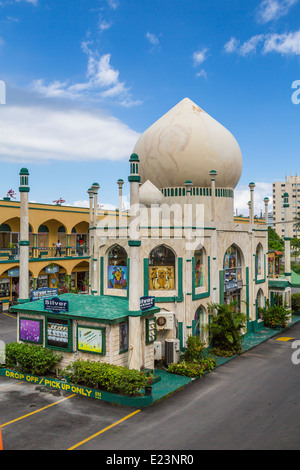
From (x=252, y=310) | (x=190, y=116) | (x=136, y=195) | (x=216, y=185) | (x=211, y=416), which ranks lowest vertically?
(x=211, y=416)

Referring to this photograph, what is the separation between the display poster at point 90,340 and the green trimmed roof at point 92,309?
0.56 m

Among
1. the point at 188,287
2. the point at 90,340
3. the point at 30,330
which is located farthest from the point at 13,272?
the point at 90,340

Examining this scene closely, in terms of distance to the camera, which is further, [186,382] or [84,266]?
[84,266]

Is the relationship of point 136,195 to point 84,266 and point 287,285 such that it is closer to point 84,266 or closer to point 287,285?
point 287,285

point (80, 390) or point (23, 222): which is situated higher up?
point (23, 222)

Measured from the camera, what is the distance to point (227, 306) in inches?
965

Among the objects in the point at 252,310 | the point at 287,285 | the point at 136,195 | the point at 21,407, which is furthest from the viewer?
the point at 287,285

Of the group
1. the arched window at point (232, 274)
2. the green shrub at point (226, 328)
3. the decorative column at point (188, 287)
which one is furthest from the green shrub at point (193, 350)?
the arched window at point (232, 274)

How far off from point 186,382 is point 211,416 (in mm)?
3827

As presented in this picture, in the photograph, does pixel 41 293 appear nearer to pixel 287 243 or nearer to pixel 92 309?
pixel 92 309

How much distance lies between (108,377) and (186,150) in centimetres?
1554

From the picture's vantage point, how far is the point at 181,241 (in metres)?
23.1

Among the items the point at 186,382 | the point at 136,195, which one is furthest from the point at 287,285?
the point at 136,195

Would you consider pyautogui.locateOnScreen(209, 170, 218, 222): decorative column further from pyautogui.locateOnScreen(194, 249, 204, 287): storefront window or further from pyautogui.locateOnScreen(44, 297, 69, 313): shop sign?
pyautogui.locateOnScreen(44, 297, 69, 313): shop sign
